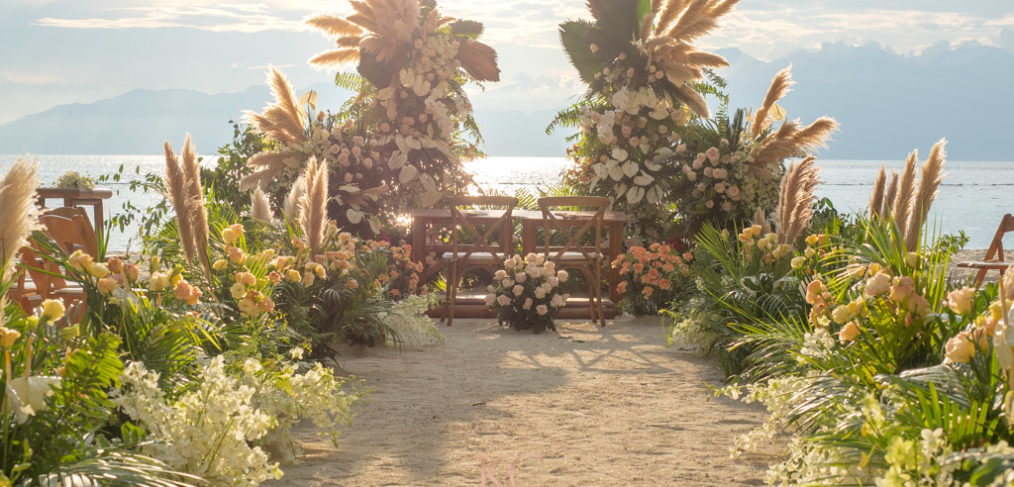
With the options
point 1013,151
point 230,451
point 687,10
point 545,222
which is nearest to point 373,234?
point 545,222

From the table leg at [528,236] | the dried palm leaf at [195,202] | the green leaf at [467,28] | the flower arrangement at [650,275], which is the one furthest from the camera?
the green leaf at [467,28]

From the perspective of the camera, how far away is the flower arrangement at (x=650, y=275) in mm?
8000

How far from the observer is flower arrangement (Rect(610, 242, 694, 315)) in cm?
800

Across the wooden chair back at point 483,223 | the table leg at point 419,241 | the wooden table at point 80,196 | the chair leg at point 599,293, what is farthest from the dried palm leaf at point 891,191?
the wooden table at point 80,196

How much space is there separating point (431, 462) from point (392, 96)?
21.5ft

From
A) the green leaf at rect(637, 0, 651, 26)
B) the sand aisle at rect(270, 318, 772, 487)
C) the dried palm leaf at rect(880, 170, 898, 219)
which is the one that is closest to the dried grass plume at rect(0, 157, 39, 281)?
the sand aisle at rect(270, 318, 772, 487)

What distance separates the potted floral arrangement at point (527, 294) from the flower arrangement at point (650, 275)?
0.75m

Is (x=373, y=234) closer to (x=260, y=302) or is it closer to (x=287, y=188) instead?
(x=287, y=188)

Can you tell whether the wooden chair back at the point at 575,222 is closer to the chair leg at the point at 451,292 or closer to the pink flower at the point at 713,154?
the chair leg at the point at 451,292

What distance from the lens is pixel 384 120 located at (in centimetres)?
988

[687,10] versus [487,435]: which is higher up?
[687,10]

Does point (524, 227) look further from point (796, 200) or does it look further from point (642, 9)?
point (796, 200)

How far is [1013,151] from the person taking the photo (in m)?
150

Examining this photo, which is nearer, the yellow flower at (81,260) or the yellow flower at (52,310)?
the yellow flower at (52,310)
